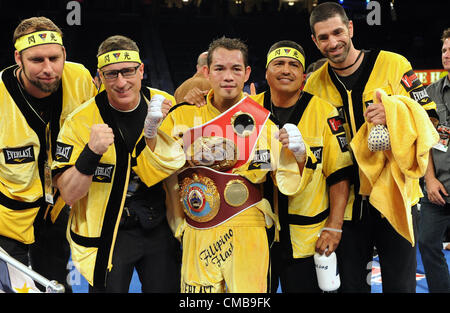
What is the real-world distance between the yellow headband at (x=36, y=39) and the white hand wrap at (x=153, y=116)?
2.33ft

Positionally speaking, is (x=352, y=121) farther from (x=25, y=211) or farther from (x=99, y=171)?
(x=25, y=211)

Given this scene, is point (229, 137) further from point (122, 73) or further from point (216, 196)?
point (122, 73)

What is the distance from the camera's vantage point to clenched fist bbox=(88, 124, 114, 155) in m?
2.17

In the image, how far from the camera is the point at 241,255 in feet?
7.70

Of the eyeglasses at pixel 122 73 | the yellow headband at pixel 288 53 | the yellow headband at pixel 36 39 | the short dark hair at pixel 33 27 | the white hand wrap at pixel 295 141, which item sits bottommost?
the white hand wrap at pixel 295 141

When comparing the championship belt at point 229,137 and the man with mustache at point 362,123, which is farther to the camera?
the man with mustache at point 362,123

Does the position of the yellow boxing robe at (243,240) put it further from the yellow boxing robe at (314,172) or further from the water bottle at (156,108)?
the water bottle at (156,108)

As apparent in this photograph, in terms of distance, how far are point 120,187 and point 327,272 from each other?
1.07 meters

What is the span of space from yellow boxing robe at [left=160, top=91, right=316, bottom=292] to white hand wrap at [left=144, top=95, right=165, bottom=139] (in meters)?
0.24

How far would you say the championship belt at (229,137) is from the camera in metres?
2.40

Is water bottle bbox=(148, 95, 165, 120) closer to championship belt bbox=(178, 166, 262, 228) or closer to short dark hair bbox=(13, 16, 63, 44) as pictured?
championship belt bbox=(178, 166, 262, 228)

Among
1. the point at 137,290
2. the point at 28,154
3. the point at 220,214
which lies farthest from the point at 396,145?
the point at 137,290

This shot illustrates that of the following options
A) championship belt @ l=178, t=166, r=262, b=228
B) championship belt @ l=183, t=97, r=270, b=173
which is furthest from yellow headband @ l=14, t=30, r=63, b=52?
championship belt @ l=178, t=166, r=262, b=228

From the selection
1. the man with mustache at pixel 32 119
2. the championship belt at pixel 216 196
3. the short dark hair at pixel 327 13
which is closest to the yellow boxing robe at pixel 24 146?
the man with mustache at pixel 32 119
